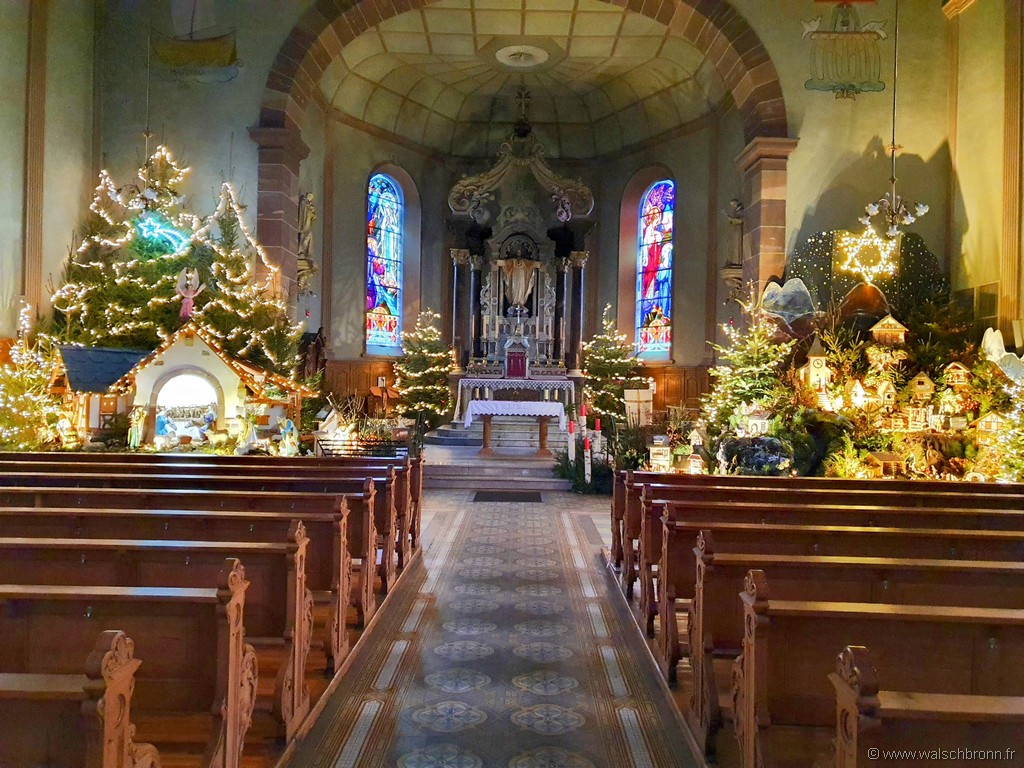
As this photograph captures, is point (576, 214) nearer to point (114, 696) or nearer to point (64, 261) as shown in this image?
point (64, 261)

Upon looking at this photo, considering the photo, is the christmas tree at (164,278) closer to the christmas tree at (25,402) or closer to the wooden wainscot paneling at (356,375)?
the christmas tree at (25,402)

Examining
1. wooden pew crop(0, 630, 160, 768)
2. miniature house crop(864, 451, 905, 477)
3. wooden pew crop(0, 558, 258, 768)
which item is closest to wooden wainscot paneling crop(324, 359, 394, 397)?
miniature house crop(864, 451, 905, 477)

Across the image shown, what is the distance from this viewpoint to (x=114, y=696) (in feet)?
6.03

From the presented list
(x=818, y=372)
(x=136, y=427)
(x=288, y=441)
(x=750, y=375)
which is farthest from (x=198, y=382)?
(x=818, y=372)

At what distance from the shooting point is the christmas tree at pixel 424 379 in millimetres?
16531

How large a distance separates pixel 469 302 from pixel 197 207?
7.24 m

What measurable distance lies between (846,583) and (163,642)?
2895 millimetres

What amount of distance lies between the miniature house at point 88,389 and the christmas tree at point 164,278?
0.93 meters

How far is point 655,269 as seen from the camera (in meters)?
18.0

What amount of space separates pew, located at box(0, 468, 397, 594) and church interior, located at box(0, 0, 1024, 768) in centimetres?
5

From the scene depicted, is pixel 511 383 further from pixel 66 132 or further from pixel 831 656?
pixel 831 656

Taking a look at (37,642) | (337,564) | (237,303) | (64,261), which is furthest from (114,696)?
(64,261)

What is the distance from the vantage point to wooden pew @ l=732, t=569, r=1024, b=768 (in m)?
2.62

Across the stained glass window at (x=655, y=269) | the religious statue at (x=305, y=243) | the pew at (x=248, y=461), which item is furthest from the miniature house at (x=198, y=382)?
the stained glass window at (x=655, y=269)
